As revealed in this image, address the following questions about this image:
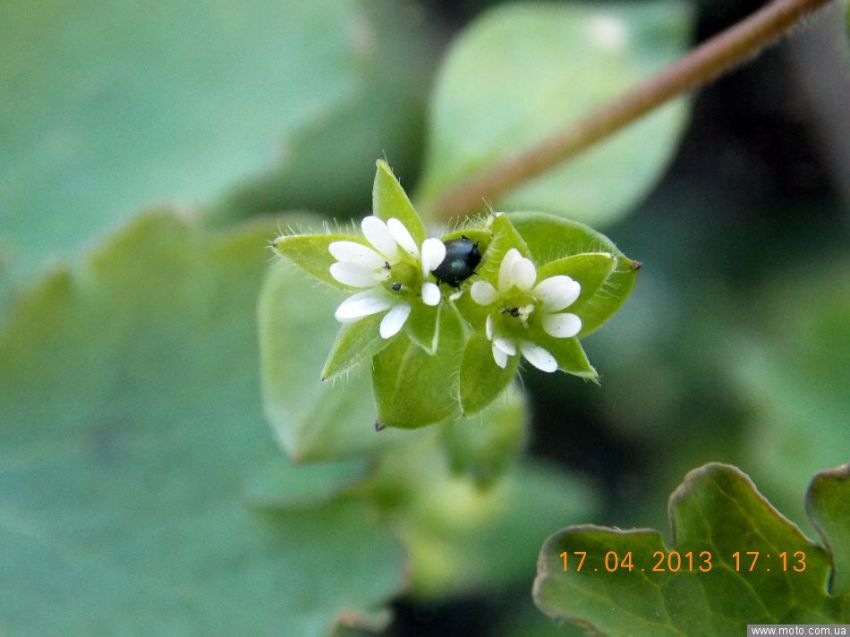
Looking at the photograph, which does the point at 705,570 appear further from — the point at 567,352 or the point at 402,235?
the point at 402,235

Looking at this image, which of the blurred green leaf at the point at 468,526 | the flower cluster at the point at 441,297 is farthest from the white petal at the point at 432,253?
the blurred green leaf at the point at 468,526

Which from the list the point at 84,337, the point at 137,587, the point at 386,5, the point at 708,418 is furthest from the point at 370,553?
the point at 386,5

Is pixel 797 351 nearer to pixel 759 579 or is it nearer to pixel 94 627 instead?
pixel 759 579

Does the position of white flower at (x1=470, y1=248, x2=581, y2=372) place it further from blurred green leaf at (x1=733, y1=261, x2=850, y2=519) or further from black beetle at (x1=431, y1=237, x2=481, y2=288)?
blurred green leaf at (x1=733, y1=261, x2=850, y2=519)

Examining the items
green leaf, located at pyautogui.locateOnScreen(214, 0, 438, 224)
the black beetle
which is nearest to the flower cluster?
the black beetle

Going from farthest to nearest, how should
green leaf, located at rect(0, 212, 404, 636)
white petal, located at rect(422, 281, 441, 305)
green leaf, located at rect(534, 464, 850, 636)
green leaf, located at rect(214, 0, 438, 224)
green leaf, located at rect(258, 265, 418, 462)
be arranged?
green leaf, located at rect(214, 0, 438, 224) < green leaf, located at rect(0, 212, 404, 636) < green leaf, located at rect(258, 265, 418, 462) < green leaf, located at rect(534, 464, 850, 636) < white petal, located at rect(422, 281, 441, 305)

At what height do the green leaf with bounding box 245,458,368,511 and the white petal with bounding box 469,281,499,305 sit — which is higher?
the white petal with bounding box 469,281,499,305

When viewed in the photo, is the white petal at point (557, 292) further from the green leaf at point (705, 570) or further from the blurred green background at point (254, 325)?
the blurred green background at point (254, 325)
